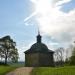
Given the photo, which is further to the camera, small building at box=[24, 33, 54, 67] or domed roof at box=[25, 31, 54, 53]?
domed roof at box=[25, 31, 54, 53]

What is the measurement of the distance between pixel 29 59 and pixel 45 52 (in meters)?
6.21

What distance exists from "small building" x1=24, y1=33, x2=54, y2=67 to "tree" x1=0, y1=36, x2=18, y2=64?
13.0 metres

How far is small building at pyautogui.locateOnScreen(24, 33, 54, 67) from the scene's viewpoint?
76.7 m

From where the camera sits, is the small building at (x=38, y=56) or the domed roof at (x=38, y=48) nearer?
the small building at (x=38, y=56)

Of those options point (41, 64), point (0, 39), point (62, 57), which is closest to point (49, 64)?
point (41, 64)

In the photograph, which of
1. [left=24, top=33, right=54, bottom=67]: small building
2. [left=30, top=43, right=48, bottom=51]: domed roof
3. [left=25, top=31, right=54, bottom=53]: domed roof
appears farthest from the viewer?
[left=30, top=43, right=48, bottom=51]: domed roof

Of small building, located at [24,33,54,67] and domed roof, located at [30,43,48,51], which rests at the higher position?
domed roof, located at [30,43,48,51]

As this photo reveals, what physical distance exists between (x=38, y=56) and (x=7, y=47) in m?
18.7

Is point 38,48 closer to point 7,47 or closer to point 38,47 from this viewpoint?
point 38,47

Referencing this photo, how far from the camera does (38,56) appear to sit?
76375 millimetres

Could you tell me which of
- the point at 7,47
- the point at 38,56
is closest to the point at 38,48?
the point at 38,56

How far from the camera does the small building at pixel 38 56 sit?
3019 inches

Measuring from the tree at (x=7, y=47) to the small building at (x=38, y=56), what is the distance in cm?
1304

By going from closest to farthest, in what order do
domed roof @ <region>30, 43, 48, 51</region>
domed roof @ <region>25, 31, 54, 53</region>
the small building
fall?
the small building, domed roof @ <region>25, 31, 54, 53</region>, domed roof @ <region>30, 43, 48, 51</region>
